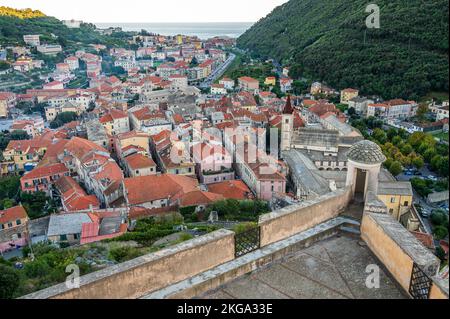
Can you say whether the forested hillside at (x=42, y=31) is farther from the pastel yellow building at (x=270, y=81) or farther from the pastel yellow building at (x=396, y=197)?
the pastel yellow building at (x=396, y=197)

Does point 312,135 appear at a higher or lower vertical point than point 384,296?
lower

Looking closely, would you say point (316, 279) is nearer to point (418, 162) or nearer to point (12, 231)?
point (12, 231)

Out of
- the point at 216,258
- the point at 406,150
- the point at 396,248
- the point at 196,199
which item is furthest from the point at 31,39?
the point at 396,248

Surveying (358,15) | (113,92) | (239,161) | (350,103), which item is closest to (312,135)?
(239,161)

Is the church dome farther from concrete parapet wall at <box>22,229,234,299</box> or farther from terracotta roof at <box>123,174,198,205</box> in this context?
terracotta roof at <box>123,174,198,205</box>
